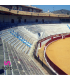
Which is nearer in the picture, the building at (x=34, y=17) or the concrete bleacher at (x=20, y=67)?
the concrete bleacher at (x=20, y=67)

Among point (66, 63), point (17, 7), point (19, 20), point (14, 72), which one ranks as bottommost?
point (66, 63)

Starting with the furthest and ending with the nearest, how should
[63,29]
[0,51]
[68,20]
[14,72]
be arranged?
[68,20] < [63,29] < [0,51] < [14,72]

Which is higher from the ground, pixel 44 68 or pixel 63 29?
pixel 63 29

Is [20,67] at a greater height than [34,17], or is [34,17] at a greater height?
[34,17]

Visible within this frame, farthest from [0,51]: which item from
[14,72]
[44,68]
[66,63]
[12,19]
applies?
[12,19]

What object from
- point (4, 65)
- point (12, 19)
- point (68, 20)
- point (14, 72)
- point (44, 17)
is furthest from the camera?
point (68, 20)

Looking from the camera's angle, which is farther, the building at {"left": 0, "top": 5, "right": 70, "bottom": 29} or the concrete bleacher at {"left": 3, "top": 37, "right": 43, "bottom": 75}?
the building at {"left": 0, "top": 5, "right": 70, "bottom": 29}

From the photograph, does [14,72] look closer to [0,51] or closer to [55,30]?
[0,51]

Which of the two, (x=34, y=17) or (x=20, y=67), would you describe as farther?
(x=34, y=17)

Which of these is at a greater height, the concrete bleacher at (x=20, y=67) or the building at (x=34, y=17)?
the building at (x=34, y=17)

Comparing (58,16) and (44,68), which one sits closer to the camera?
(44,68)

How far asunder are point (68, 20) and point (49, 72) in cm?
4107

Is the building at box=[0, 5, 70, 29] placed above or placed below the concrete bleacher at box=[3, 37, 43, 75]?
above

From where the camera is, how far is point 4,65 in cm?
855
